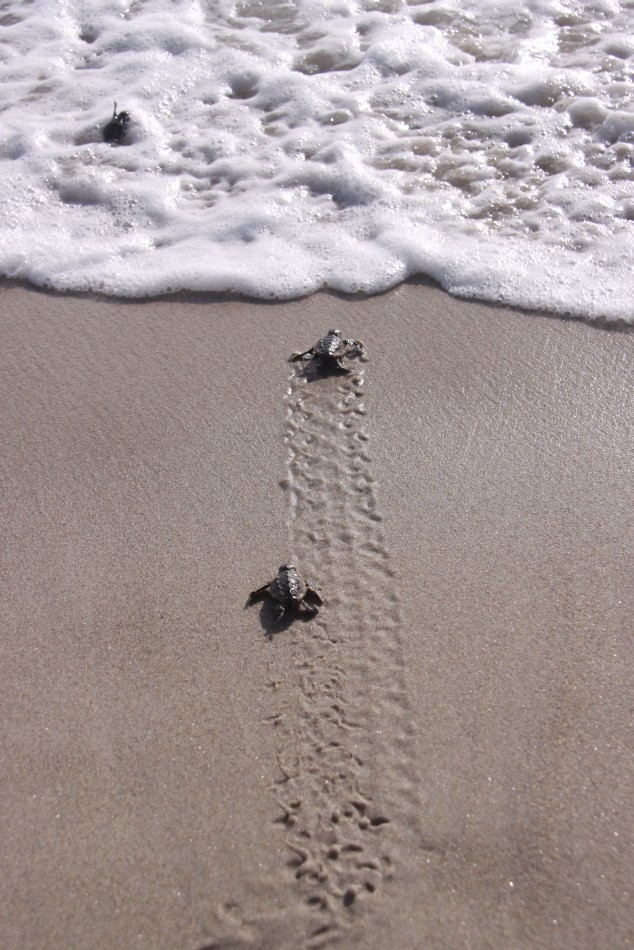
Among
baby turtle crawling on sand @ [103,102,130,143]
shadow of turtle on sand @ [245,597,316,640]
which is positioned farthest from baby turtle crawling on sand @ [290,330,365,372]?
baby turtle crawling on sand @ [103,102,130,143]

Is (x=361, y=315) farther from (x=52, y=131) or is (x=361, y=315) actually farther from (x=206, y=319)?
(x=52, y=131)

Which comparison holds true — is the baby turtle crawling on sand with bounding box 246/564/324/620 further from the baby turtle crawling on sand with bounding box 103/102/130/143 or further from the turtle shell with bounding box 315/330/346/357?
the baby turtle crawling on sand with bounding box 103/102/130/143

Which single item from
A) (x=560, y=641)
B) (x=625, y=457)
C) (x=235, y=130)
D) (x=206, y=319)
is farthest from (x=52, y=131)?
(x=560, y=641)

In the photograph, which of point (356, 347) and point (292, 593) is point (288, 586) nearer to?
point (292, 593)

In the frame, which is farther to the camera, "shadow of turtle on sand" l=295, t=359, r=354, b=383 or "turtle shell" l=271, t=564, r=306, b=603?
"shadow of turtle on sand" l=295, t=359, r=354, b=383

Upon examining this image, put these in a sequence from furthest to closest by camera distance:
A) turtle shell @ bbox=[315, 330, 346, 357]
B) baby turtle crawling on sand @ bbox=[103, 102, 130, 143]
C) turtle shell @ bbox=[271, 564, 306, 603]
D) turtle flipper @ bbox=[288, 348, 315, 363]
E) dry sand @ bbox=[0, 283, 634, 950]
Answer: baby turtle crawling on sand @ bbox=[103, 102, 130, 143]
turtle flipper @ bbox=[288, 348, 315, 363]
turtle shell @ bbox=[315, 330, 346, 357]
turtle shell @ bbox=[271, 564, 306, 603]
dry sand @ bbox=[0, 283, 634, 950]

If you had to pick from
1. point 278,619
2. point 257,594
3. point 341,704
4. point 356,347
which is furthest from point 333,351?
point 341,704

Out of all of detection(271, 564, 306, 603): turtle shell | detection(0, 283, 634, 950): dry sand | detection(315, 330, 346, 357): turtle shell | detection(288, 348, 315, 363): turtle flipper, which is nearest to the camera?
detection(0, 283, 634, 950): dry sand

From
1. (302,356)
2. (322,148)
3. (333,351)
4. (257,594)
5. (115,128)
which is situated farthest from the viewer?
(115,128)
